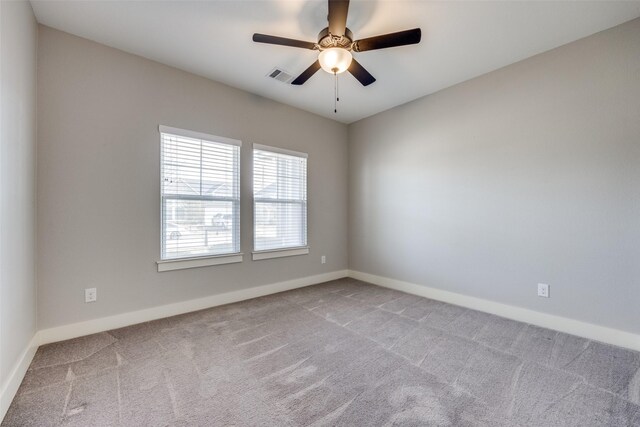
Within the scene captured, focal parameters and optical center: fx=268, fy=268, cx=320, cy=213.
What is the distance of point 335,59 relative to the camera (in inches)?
81.0

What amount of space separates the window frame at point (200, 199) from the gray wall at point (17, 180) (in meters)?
0.93

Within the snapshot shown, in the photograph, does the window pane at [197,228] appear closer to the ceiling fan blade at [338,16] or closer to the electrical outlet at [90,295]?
the electrical outlet at [90,295]

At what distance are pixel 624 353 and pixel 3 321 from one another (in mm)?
4314

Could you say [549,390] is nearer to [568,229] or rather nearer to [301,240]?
[568,229]

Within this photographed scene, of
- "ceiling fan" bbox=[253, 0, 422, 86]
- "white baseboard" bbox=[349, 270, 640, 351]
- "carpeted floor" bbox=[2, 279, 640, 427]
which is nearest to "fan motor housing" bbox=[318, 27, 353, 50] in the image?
"ceiling fan" bbox=[253, 0, 422, 86]

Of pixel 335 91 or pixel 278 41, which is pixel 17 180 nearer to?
pixel 278 41

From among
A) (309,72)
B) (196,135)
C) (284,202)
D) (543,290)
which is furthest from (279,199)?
(543,290)

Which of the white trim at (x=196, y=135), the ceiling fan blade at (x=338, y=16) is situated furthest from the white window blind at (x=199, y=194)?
the ceiling fan blade at (x=338, y=16)

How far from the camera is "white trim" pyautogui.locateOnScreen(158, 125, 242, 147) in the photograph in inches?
112

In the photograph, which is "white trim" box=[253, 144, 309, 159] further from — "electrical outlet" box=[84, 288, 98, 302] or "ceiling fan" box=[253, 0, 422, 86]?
"electrical outlet" box=[84, 288, 98, 302]

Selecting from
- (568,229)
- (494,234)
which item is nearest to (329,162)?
(494,234)

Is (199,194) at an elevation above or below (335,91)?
below

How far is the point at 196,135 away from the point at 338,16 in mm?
2005

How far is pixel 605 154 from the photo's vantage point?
7.73 feet
